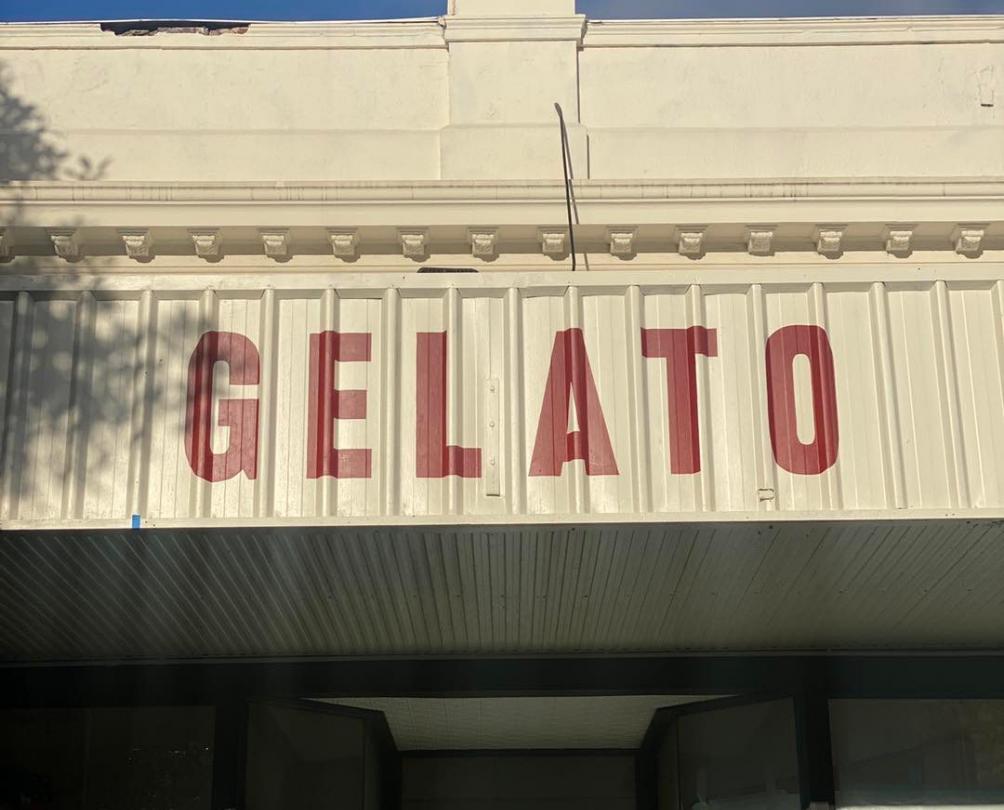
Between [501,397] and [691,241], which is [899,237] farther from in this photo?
[501,397]

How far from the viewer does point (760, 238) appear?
42.2ft

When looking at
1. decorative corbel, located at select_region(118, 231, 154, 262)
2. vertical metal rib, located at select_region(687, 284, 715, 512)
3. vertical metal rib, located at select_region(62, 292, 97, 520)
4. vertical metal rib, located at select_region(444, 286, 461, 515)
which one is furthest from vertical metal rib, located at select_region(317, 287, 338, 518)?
decorative corbel, located at select_region(118, 231, 154, 262)

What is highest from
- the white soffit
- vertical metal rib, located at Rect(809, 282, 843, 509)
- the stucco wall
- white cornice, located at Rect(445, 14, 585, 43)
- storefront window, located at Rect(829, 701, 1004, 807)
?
white cornice, located at Rect(445, 14, 585, 43)

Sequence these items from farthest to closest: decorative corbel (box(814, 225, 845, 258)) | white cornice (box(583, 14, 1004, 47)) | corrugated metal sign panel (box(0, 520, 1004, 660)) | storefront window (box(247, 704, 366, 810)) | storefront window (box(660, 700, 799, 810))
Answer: white cornice (box(583, 14, 1004, 47)) → decorative corbel (box(814, 225, 845, 258)) → storefront window (box(247, 704, 366, 810)) → storefront window (box(660, 700, 799, 810)) → corrugated metal sign panel (box(0, 520, 1004, 660))

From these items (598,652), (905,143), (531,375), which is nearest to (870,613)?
(598,652)

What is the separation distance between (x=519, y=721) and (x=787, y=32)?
22.9 feet

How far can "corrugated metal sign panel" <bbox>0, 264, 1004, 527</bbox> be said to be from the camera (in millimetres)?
8164

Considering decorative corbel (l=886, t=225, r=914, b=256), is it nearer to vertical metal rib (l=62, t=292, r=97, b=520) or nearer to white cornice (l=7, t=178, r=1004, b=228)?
white cornice (l=7, t=178, r=1004, b=228)

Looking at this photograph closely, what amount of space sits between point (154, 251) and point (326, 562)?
5.10m

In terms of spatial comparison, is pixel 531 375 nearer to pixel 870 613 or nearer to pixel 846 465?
pixel 846 465

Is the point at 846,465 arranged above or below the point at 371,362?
below

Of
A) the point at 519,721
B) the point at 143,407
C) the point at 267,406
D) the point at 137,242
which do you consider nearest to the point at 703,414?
the point at 267,406

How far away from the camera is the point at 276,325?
8508mm

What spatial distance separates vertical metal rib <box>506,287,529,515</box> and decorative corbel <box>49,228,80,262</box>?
18.5 ft
